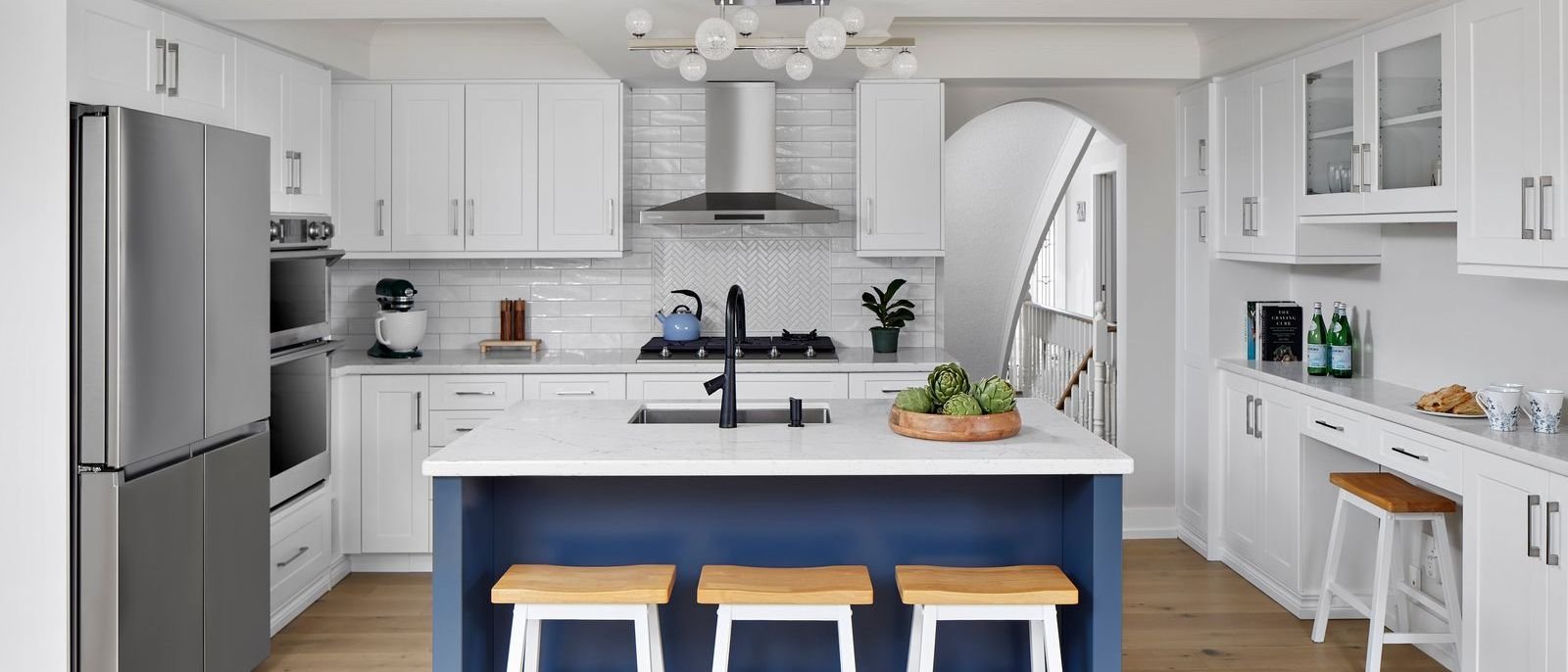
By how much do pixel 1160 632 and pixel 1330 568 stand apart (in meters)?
0.67

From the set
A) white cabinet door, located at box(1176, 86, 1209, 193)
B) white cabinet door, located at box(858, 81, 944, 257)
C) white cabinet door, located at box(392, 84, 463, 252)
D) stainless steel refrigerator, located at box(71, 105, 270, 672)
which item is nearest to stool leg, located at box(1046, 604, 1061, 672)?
stainless steel refrigerator, located at box(71, 105, 270, 672)

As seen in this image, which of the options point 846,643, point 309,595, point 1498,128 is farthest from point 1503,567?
point 309,595

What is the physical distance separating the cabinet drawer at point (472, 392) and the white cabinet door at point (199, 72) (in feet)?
5.18

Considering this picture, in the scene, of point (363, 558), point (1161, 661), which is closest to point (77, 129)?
point (363, 558)

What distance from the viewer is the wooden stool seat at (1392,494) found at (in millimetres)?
3875

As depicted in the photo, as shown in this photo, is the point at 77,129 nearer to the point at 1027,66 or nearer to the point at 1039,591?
the point at 1039,591

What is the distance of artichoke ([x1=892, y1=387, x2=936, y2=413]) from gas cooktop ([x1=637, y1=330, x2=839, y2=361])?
217 cm

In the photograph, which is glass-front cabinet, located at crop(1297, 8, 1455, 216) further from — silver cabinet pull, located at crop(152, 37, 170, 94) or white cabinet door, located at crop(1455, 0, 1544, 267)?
silver cabinet pull, located at crop(152, 37, 170, 94)

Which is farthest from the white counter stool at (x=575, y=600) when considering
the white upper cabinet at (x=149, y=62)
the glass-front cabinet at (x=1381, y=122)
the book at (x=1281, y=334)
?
the book at (x=1281, y=334)

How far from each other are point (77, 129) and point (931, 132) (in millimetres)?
3619

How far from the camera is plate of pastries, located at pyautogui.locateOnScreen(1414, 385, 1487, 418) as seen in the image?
378cm

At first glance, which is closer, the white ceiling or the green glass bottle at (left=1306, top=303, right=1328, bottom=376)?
the green glass bottle at (left=1306, top=303, right=1328, bottom=376)

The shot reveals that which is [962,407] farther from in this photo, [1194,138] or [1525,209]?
[1194,138]

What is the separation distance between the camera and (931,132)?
5.67m
